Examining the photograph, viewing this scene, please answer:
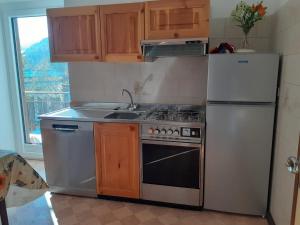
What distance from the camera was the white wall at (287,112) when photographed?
1.69 meters

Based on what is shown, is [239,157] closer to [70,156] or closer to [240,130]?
[240,130]

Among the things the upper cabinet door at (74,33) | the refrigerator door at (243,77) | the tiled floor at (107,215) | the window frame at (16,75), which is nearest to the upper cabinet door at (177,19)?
the refrigerator door at (243,77)

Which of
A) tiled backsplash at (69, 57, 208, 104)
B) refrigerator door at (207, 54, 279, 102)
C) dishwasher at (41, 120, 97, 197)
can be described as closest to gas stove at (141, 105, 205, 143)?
refrigerator door at (207, 54, 279, 102)

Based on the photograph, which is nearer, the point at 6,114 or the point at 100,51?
the point at 100,51

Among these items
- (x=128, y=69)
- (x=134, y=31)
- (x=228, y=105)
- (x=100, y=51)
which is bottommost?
(x=228, y=105)

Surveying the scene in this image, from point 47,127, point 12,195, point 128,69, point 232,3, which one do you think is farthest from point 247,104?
point 12,195

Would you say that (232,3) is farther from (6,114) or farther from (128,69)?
(6,114)

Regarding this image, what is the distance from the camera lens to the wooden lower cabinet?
7.78 ft

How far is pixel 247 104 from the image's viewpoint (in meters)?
2.07

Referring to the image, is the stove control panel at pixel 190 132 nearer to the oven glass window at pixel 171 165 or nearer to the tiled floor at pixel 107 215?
the oven glass window at pixel 171 165

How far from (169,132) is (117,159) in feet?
1.98

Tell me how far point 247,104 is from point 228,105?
0.15m

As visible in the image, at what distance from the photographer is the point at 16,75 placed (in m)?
3.45

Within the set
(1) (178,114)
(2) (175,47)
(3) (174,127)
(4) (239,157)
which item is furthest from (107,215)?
(2) (175,47)
